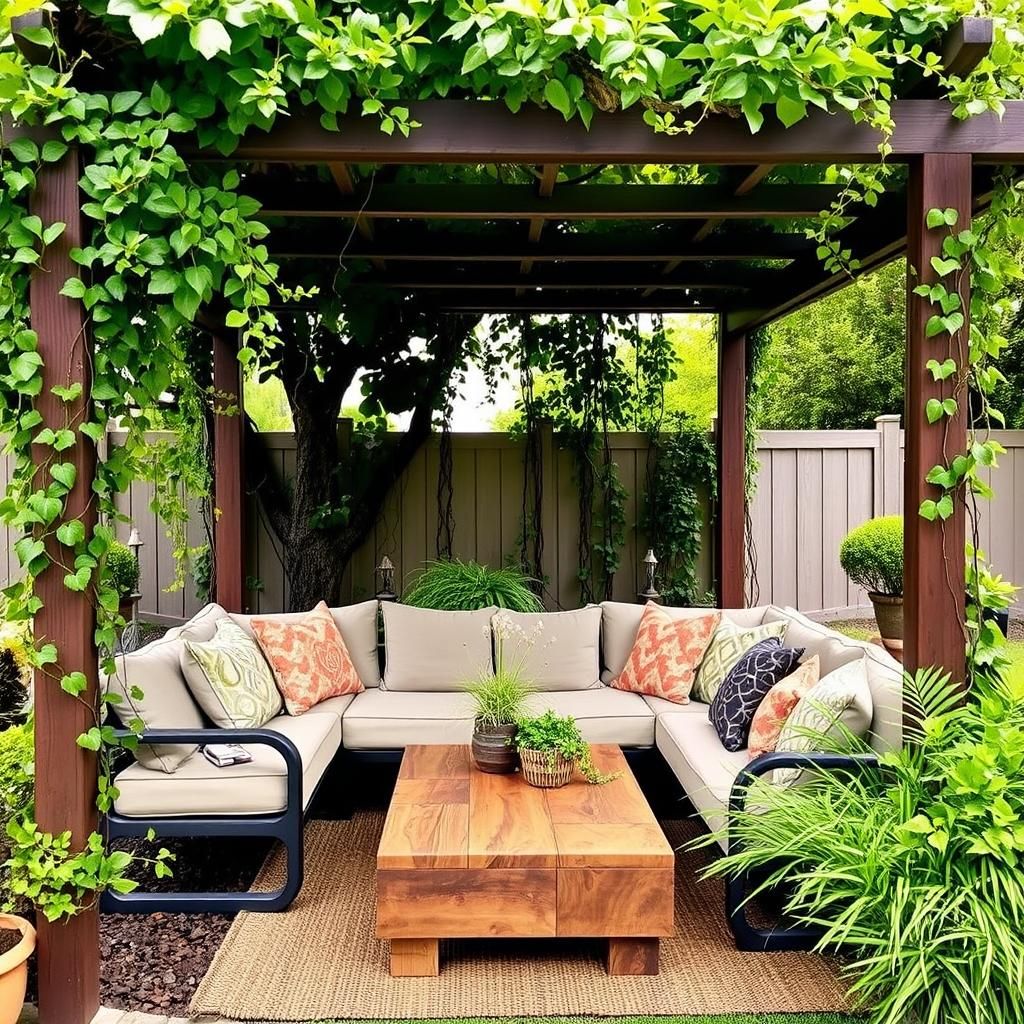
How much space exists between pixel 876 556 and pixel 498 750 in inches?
176

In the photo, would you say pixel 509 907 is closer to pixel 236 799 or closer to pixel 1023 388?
pixel 236 799

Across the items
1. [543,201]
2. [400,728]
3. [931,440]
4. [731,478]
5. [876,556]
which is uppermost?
[543,201]

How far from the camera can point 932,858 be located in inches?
94.4

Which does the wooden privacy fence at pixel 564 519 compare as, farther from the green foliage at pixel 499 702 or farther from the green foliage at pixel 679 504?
the green foliage at pixel 499 702

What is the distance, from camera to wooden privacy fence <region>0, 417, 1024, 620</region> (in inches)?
279

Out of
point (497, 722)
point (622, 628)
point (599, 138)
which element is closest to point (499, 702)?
point (497, 722)

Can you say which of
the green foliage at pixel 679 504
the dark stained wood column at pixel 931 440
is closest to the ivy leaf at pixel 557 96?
the dark stained wood column at pixel 931 440

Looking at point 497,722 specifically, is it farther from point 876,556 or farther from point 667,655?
point 876,556

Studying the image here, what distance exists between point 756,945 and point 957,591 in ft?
4.20

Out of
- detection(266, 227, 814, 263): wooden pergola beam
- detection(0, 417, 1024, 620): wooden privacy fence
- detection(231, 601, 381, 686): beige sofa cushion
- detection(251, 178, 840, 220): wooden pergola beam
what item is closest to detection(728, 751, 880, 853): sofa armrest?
detection(251, 178, 840, 220): wooden pergola beam

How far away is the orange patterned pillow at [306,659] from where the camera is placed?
4.27 m

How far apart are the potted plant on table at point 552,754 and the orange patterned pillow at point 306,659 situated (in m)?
1.30

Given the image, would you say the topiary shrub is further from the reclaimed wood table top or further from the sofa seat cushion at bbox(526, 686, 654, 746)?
the reclaimed wood table top

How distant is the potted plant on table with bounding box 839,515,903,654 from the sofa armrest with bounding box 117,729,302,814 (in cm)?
480
